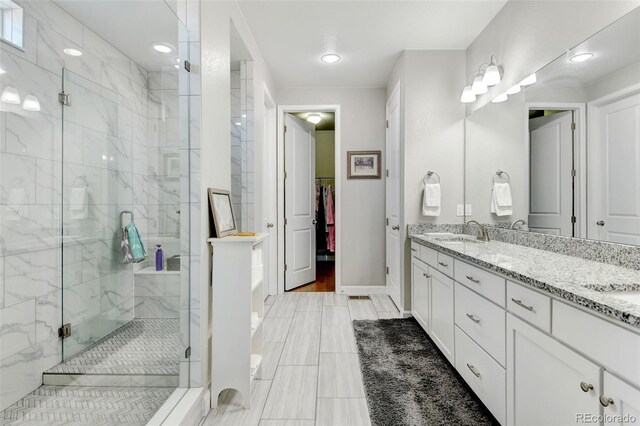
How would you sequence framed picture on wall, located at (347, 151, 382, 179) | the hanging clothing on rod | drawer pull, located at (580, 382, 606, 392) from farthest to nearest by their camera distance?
the hanging clothing on rod → framed picture on wall, located at (347, 151, 382, 179) → drawer pull, located at (580, 382, 606, 392)

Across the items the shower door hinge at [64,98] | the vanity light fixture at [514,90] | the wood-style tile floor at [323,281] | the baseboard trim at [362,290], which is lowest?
the wood-style tile floor at [323,281]

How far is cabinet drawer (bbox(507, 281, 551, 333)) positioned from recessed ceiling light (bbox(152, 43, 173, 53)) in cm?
204

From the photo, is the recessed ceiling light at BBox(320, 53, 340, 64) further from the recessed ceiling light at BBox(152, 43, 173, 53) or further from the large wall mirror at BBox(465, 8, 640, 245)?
the recessed ceiling light at BBox(152, 43, 173, 53)

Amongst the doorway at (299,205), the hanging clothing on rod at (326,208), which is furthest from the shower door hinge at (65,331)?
the hanging clothing on rod at (326,208)

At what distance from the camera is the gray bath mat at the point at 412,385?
1.68 metres

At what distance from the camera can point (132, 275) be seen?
5.70ft

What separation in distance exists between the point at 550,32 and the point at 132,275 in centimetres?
286

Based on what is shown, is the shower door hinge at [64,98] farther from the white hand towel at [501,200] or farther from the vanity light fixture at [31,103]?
the white hand towel at [501,200]

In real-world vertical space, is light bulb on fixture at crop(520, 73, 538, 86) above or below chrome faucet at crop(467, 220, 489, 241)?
above

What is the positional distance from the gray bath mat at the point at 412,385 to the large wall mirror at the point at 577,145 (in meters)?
1.12

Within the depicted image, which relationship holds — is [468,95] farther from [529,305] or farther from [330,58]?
[529,305]

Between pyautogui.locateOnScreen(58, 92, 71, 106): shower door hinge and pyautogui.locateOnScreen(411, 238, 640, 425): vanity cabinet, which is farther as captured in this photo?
pyautogui.locateOnScreen(58, 92, 71, 106): shower door hinge

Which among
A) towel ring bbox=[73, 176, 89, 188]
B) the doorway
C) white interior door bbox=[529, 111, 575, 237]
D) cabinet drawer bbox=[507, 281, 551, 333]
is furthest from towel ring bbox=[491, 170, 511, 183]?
towel ring bbox=[73, 176, 89, 188]

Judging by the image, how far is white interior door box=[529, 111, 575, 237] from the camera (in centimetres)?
186
